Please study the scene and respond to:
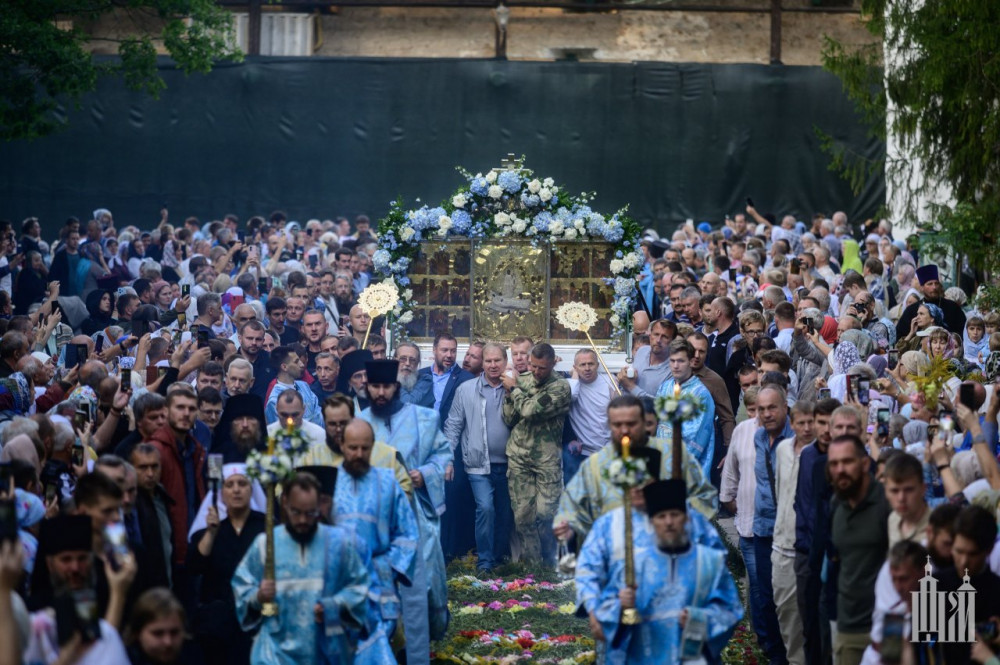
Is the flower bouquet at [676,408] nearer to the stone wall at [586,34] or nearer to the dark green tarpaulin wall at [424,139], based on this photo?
the dark green tarpaulin wall at [424,139]

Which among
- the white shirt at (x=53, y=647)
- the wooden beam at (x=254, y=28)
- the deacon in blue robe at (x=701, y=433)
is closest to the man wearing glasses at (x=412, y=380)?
the deacon in blue robe at (x=701, y=433)

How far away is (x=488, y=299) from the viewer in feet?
49.3

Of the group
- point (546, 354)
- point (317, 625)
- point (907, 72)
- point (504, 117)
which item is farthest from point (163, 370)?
point (504, 117)

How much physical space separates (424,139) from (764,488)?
18737 millimetres

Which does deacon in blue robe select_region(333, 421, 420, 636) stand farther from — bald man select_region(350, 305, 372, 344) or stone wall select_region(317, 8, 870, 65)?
stone wall select_region(317, 8, 870, 65)

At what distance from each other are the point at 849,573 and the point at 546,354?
466 centimetres

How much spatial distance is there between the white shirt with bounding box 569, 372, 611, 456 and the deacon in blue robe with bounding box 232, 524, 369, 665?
16.5 ft

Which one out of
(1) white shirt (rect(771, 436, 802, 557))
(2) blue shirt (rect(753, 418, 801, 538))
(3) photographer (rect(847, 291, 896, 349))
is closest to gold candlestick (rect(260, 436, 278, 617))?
(1) white shirt (rect(771, 436, 802, 557))

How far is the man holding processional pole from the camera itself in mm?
7496

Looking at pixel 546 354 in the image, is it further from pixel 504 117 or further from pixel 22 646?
pixel 504 117

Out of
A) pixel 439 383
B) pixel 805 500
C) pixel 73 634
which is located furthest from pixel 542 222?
pixel 73 634

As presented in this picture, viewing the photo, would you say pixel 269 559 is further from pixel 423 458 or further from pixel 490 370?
pixel 490 370

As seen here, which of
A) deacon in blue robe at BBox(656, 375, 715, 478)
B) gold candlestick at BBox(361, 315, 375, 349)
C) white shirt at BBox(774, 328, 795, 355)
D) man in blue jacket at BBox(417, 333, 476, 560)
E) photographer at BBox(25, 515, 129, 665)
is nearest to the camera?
photographer at BBox(25, 515, 129, 665)

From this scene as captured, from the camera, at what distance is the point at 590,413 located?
12.7 metres
